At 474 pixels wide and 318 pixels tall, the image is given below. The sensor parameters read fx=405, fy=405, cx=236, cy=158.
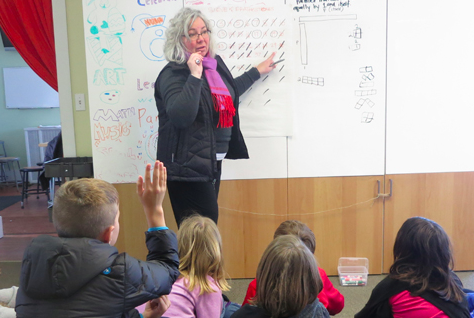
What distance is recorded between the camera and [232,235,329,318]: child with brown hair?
4.02 ft

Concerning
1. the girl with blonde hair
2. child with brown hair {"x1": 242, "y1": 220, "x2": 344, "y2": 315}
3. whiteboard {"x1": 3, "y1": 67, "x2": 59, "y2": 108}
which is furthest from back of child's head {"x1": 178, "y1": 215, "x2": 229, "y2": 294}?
whiteboard {"x1": 3, "y1": 67, "x2": 59, "y2": 108}

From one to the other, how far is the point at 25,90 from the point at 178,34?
599 cm

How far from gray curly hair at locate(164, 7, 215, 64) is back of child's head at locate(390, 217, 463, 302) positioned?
1518 mm

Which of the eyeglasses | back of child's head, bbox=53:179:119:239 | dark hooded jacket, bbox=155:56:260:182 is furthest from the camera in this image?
the eyeglasses

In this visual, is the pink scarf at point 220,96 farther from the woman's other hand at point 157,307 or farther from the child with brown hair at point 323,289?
the woman's other hand at point 157,307

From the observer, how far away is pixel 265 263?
51.1 inches

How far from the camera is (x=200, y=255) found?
5.18 ft

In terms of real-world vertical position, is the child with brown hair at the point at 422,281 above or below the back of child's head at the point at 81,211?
below

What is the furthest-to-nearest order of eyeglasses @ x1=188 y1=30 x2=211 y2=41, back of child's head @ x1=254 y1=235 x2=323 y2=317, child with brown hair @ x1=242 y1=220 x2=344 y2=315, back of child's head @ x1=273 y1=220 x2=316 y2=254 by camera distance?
eyeglasses @ x1=188 y1=30 x2=211 y2=41 < back of child's head @ x1=273 y1=220 x2=316 y2=254 < child with brown hair @ x1=242 y1=220 x2=344 y2=315 < back of child's head @ x1=254 y1=235 x2=323 y2=317

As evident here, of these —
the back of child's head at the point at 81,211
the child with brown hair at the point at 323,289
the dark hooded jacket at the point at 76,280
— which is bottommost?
the child with brown hair at the point at 323,289

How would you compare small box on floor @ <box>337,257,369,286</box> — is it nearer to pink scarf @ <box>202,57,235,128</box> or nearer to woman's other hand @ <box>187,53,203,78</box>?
pink scarf @ <box>202,57,235,128</box>

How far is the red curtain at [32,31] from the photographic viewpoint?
330 cm

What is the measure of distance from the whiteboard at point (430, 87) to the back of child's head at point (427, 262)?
1.31 m

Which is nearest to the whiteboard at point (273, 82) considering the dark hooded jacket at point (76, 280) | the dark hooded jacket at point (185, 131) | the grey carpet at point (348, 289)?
the dark hooded jacket at point (185, 131)
